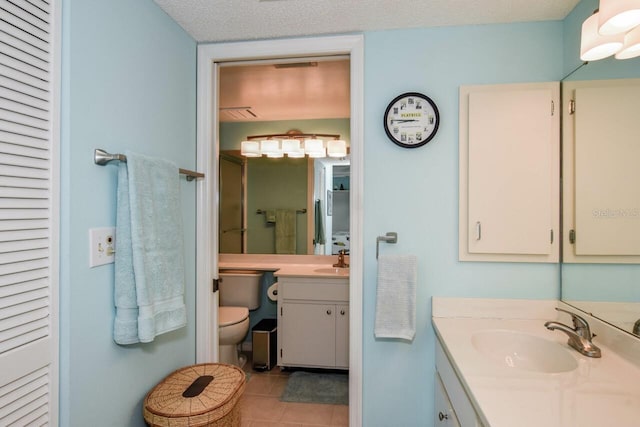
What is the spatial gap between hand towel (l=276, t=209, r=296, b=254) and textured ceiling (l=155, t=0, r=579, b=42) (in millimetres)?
1817

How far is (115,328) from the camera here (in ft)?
3.84

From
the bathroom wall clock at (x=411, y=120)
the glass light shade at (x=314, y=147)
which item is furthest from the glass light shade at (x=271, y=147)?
the bathroom wall clock at (x=411, y=120)

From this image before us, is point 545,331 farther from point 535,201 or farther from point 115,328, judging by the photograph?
point 115,328

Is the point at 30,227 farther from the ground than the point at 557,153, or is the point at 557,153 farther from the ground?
the point at 557,153

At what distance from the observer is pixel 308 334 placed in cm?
264

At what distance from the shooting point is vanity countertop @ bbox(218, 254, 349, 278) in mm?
2826

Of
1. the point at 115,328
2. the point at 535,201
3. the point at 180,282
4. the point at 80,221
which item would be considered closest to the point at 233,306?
the point at 180,282

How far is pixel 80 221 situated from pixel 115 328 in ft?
1.31

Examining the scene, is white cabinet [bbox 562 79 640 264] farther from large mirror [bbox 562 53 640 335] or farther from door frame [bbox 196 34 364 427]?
door frame [bbox 196 34 364 427]

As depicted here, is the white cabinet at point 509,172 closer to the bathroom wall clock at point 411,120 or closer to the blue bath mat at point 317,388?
the bathroom wall clock at point 411,120

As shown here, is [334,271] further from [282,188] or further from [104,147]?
[104,147]

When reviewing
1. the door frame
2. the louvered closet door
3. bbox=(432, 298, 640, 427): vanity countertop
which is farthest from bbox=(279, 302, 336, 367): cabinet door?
the louvered closet door

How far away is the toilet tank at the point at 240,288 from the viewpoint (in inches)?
116

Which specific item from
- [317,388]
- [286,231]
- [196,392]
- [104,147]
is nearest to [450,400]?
[196,392]
